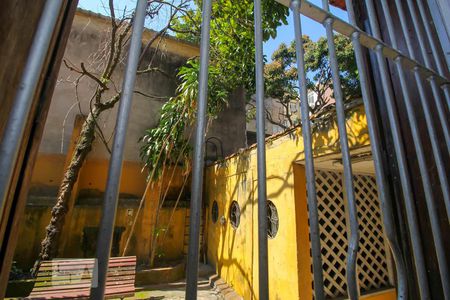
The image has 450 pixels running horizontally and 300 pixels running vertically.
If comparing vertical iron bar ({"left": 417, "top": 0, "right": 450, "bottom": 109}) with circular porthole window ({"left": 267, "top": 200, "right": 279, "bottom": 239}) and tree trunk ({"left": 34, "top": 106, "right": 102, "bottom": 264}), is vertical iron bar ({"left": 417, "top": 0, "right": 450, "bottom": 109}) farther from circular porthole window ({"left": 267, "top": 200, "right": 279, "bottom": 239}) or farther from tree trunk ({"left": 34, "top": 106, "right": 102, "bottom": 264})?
tree trunk ({"left": 34, "top": 106, "right": 102, "bottom": 264})

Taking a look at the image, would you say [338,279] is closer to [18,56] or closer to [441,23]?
[441,23]

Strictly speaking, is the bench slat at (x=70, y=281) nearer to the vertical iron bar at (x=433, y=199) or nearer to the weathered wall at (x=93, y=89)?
the weathered wall at (x=93, y=89)

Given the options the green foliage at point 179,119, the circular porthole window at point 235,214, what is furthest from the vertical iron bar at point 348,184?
the green foliage at point 179,119

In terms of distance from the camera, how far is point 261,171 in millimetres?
733

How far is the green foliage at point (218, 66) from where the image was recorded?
3.76 m

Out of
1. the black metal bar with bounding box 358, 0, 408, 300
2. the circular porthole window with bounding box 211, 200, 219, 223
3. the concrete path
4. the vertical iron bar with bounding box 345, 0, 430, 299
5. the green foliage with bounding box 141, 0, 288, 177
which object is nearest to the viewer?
the black metal bar with bounding box 358, 0, 408, 300

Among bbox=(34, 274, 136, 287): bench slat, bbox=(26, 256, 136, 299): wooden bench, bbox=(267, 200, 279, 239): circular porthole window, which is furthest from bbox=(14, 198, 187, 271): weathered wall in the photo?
bbox=(267, 200, 279, 239): circular porthole window

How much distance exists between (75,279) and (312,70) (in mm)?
10548

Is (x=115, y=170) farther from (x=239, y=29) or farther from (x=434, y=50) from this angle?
(x=239, y=29)

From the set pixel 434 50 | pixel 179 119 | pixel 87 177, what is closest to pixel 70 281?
pixel 87 177

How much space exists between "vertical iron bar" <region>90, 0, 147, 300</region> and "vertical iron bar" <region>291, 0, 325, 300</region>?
529 mm

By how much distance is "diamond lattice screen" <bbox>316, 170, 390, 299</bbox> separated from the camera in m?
3.97

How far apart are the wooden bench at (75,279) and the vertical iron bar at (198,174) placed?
4.01 metres

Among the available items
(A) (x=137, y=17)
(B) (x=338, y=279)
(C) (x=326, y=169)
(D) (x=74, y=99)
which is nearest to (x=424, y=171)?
(A) (x=137, y=17)
